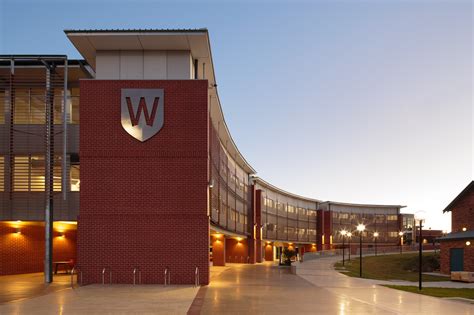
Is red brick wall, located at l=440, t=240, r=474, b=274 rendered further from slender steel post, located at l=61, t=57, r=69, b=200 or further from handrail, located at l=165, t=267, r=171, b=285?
slender steel post, located at l=61, t=57, r=69, b=200

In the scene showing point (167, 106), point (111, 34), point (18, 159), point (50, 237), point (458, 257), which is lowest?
point (458, 257)

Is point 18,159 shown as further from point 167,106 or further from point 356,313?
point 356,313

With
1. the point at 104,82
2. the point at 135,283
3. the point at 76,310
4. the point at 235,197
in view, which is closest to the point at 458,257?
the point at 235,197

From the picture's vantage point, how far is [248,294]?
878 inches

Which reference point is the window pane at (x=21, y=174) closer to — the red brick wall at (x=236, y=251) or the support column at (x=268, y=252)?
the red brick wall at (x=236, y=251)

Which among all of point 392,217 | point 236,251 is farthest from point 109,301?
point 392,217

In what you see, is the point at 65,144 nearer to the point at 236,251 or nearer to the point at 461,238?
the point at 461,238

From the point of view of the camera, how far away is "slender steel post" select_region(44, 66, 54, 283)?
2669 centimetres

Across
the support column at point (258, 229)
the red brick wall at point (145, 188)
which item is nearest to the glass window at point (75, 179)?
the red brick wall at point (145, 188)

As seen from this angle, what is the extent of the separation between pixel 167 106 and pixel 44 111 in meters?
7.63

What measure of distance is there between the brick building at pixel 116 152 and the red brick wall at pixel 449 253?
21819 mm

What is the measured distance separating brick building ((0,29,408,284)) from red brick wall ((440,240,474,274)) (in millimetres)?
21819

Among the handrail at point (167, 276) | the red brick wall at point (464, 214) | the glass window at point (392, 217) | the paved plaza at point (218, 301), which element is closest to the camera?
the paved plaza at point (218, 301)

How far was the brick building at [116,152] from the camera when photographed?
26578 mm
